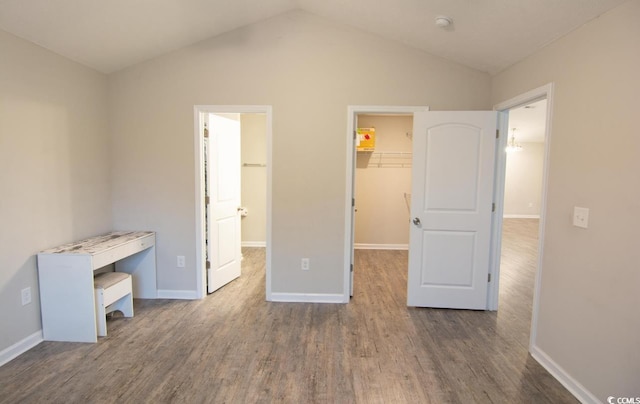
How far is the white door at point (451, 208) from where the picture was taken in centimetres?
310

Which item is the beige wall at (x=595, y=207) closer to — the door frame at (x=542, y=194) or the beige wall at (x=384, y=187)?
the door frame at (x=542, y=194)

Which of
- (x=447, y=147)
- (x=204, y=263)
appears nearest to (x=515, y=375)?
(x=447, y=147)

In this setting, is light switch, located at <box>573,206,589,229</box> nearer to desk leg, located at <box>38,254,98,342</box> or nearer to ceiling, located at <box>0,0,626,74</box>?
ceiling, located at <box>0,0,626,74</box>

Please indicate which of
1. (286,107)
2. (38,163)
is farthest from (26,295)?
(286,107)

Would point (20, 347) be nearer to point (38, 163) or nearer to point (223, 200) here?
point (38, 163)

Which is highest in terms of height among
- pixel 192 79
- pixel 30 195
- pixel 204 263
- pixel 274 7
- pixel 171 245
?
pixel 274 7

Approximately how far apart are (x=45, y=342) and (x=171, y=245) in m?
1.25

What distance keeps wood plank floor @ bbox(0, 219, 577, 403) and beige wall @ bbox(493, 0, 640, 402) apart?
1.16ft

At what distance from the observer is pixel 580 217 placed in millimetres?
2020

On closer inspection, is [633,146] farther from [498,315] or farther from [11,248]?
[11,248]

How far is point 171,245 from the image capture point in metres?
3.43

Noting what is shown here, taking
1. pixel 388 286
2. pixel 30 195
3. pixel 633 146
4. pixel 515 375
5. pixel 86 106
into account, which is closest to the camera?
pixel 633 146

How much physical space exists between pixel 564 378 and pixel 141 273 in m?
3.82

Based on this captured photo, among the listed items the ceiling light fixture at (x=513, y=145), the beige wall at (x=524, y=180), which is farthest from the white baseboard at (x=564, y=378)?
the beige wall at (x=524, y=180)
